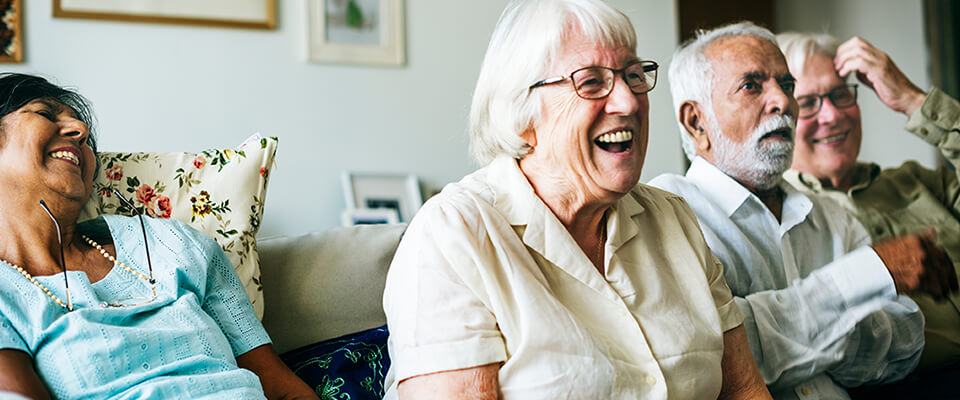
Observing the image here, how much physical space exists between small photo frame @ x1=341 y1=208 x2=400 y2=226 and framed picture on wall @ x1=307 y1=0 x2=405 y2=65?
26.7 inches

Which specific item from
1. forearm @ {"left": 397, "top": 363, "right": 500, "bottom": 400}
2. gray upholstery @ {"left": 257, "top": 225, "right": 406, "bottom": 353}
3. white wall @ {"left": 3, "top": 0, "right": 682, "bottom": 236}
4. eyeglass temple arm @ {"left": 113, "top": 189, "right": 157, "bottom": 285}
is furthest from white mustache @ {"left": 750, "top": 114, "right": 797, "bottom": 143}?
white wall @ {"left": 3, "top": 0, "right": 682, "bottom": 236}

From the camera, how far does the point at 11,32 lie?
3178 millimetres

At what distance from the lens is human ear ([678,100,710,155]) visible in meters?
1.81

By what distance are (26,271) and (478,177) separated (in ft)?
2.33

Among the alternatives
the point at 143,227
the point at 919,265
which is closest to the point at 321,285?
the point at 143,227

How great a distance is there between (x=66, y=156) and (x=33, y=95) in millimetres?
119

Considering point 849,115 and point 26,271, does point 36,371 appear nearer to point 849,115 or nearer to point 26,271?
point 26,271

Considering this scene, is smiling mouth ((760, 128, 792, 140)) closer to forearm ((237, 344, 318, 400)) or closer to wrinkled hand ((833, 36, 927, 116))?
wrinkled hand ((833, 36, 927, 116))

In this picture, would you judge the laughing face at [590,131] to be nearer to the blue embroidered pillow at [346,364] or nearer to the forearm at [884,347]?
the blue embroidered pillow at [346,364]

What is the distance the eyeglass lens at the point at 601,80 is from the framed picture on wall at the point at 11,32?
111 inches

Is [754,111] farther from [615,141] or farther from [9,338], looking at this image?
[9,338]

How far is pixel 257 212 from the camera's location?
156cm

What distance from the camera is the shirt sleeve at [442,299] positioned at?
105 cm

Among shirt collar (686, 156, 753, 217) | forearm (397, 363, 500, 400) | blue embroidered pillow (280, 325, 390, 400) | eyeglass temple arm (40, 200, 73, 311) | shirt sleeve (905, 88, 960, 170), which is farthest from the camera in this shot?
shirt sleeve (905, 88, 960, 170)
